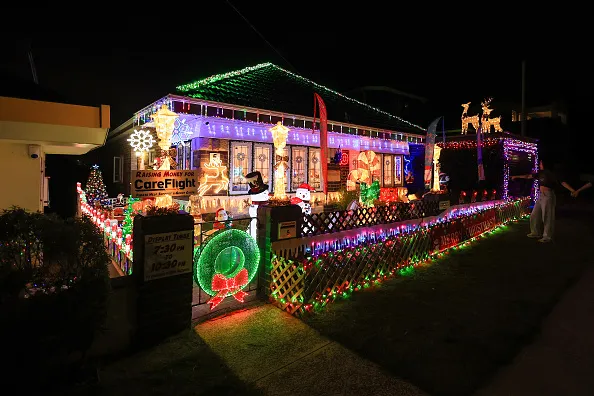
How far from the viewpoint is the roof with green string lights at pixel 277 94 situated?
1176cm

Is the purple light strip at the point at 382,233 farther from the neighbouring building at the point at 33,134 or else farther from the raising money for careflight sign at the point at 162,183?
the neighbouring building at the point at 33,134

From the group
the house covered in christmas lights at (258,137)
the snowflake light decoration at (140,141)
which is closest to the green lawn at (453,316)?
the house covered in christmas lights at (258,137)

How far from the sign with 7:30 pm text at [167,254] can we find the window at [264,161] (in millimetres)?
8273

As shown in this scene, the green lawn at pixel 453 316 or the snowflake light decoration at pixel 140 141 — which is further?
the snowflake light decoration at pixel 140 141

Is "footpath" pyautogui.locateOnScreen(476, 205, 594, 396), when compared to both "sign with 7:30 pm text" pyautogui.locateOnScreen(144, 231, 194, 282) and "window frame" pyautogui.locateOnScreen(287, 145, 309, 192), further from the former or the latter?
"window frame" pyautogui.locateOnScreen(287, 145, 309, 192)

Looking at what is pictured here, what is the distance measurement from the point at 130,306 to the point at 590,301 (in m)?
7.01

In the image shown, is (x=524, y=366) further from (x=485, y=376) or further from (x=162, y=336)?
(x=162, y=336)

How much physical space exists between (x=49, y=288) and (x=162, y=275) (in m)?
1.31

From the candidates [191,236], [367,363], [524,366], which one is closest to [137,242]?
[191,236]

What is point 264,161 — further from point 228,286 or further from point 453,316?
point 453,316

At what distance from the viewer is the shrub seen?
9.07 feet

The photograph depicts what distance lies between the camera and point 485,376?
3.52m

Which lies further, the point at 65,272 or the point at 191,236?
the point at 191,236

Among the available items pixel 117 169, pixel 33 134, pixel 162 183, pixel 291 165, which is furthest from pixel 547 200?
pixel 117 169
